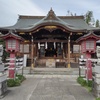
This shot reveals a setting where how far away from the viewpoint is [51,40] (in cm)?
2038

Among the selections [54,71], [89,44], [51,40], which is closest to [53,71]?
[54,71]

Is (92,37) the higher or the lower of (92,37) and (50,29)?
the lower

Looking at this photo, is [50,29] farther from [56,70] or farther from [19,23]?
[19,23]

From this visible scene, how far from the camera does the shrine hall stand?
18969 millimetres

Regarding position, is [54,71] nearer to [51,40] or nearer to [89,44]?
[51,40]

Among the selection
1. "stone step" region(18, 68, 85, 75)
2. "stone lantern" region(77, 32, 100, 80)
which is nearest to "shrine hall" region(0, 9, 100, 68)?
"stone step" region(18, 68, 85, 75)

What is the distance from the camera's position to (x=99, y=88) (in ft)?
22.4

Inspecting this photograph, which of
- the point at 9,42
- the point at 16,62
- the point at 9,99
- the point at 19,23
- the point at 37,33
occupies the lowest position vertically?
the point at 9,99

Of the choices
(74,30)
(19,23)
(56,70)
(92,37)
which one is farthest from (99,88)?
(19,23)

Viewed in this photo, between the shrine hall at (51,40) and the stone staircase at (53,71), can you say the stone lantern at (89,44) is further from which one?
the shrine hall at (51,40)

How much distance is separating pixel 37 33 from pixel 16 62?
9328 millimetres

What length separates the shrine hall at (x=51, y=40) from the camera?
→ 1897 centimetres

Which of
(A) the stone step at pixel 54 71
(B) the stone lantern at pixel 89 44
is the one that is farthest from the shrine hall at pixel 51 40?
Result: (B) the stone lantern at pixel 89 44

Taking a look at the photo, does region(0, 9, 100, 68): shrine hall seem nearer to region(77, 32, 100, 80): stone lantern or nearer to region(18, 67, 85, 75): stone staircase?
region(18, 67, 85, 75): stone staircase
